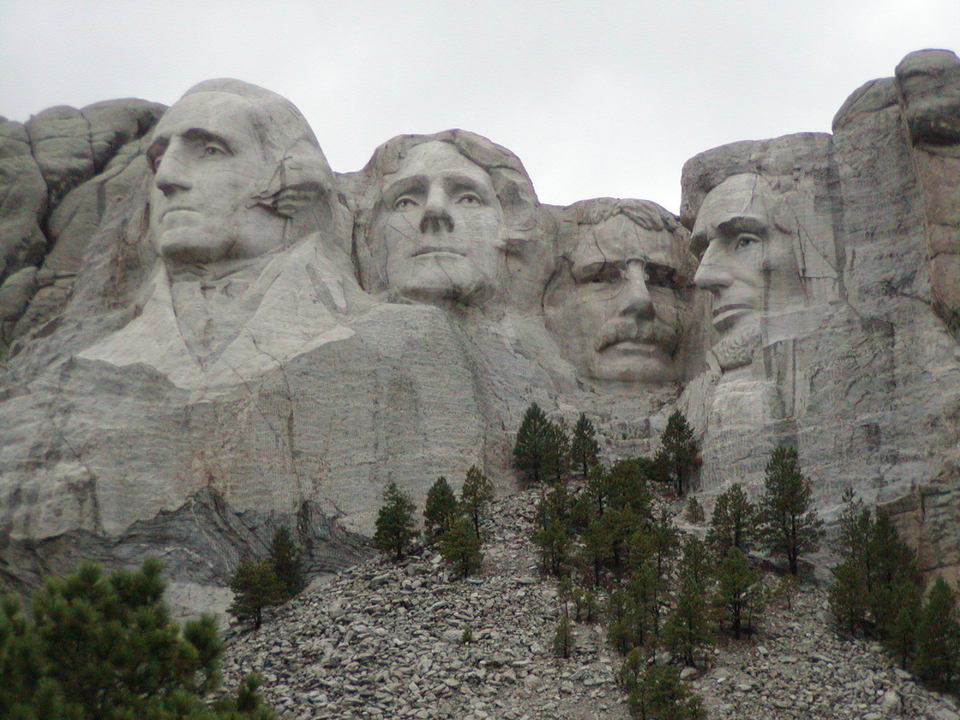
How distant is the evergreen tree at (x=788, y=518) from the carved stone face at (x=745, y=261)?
330 cm

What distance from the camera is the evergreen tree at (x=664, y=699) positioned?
76.5 ft

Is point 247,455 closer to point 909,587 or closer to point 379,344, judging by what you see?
point 379,344

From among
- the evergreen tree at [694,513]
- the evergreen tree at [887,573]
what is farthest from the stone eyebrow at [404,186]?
the evergreen tree at [887,573]

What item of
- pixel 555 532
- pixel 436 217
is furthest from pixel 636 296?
pixel 555 532

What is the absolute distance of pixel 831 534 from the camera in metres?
27.6

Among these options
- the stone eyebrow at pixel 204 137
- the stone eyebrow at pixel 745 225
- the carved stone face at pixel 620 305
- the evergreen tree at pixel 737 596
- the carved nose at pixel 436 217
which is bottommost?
the evergreen tree at pixel 737 596

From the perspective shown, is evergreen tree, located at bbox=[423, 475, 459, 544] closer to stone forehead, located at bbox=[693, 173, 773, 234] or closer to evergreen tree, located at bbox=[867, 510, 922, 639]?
evergreen tree, located at bbox=[867, 510, 922, 639]

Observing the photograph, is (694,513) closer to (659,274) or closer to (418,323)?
(418,323)

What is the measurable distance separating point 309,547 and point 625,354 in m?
6.02

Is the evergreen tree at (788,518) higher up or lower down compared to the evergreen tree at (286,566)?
higher up

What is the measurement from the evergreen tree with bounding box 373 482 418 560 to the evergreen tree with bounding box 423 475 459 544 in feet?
0.77

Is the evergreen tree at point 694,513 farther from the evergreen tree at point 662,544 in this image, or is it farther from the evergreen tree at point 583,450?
the evergreen tree at point 583,450

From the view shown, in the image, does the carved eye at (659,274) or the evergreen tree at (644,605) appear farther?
the carved eye at (659,274)

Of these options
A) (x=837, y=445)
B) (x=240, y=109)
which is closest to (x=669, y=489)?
(x=837, y=445)
